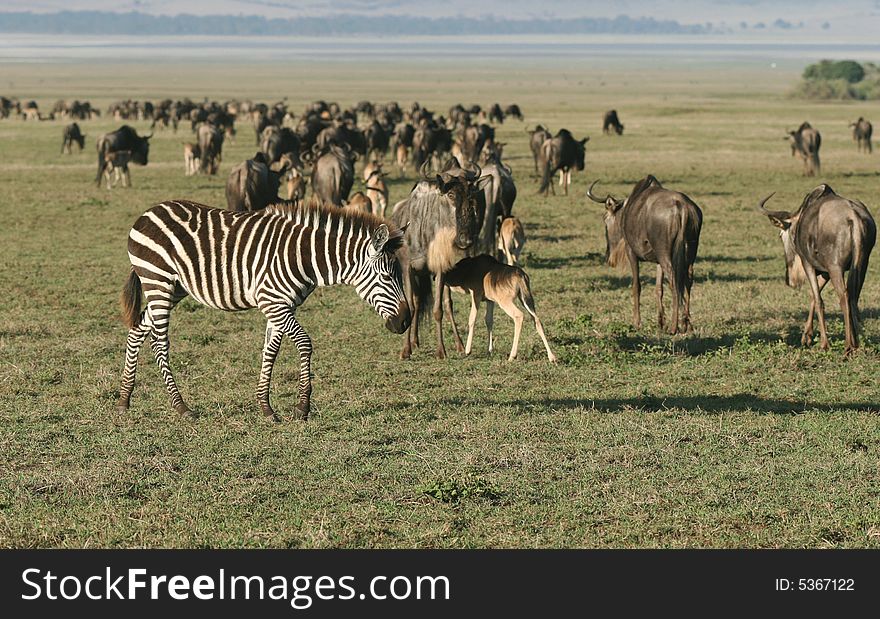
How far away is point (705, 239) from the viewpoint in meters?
23.6

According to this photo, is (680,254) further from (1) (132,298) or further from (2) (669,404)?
(1) (132,298)

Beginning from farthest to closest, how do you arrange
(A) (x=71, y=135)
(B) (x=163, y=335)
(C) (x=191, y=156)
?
1. (A) (x=71, y=135)
2. (C) (x=191, y=156)
3. (B) (x=163, y=335)

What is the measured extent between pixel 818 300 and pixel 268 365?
6.44m

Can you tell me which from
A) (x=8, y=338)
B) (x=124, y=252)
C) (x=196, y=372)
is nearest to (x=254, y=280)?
(x=196, y=372)

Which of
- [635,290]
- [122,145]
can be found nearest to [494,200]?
[635,290]

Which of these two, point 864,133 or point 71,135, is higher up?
point 864,133

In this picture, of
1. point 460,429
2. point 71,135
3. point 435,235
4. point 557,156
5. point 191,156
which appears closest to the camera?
point 460,429

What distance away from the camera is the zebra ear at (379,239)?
9945mm

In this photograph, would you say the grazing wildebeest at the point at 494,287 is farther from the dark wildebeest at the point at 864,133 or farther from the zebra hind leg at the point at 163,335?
the dark wildebeest at the point at 864,133

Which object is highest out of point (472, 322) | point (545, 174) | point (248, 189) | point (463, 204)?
point (463, 204)

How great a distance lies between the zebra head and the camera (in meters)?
9.99

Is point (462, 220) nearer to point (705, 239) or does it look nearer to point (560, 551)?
point (560, 551)

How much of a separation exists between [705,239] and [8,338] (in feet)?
45.3

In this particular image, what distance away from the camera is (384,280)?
1005 cm
